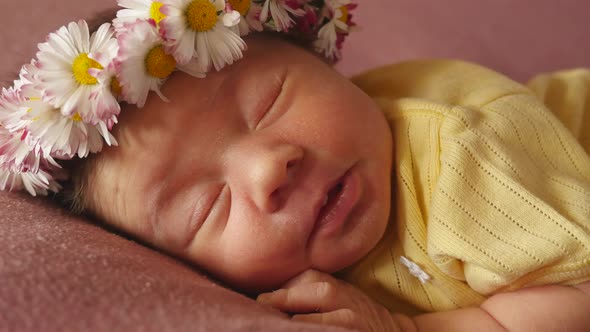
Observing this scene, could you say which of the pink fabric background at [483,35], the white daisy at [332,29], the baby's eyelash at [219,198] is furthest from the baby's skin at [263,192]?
the pink fabric background at [483,35]

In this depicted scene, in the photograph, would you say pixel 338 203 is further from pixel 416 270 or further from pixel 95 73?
pixel 95 73

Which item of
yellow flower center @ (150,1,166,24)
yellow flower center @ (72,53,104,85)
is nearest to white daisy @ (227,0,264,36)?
yellow flower center @ (150,1,166,24)

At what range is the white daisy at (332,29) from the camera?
119cm

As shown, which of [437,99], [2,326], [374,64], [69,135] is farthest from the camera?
[374,64]

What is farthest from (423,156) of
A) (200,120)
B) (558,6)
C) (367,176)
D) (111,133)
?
(558,6)

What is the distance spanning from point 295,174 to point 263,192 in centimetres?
6

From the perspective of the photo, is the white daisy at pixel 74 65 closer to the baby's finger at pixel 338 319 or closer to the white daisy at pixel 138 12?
the white daisy at pixel 138 12

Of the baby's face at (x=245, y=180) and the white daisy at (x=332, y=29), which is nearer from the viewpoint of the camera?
the baby's face at (x=245, y=180)

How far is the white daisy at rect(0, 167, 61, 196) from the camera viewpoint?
3.10 ft

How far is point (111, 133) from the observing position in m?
0.91

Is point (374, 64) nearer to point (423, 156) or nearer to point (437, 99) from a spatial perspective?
point (437, 99)

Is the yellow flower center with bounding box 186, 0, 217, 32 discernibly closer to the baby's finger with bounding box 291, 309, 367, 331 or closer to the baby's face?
the baby's face

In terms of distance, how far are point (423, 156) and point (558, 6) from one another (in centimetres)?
99

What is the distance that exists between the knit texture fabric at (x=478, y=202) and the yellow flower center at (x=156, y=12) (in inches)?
16.7
